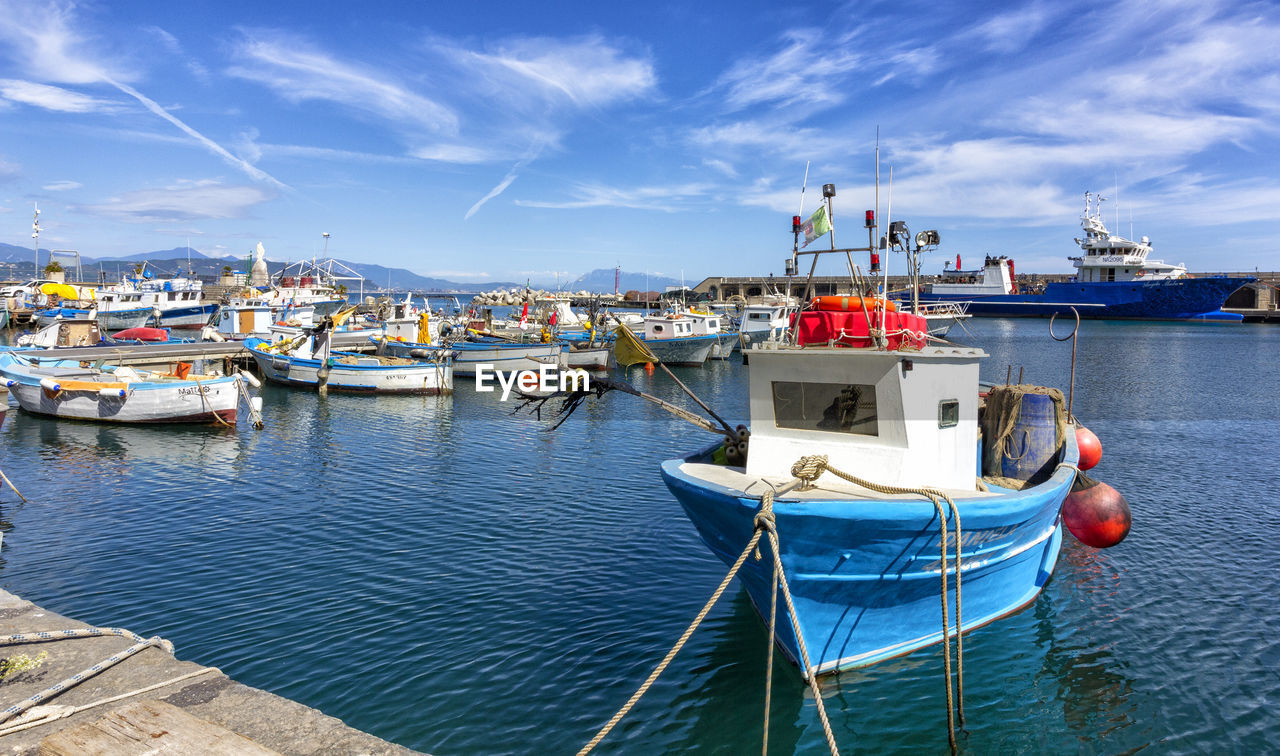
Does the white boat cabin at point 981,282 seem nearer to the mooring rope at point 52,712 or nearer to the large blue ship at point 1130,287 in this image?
the large blue ship at point 1130,287

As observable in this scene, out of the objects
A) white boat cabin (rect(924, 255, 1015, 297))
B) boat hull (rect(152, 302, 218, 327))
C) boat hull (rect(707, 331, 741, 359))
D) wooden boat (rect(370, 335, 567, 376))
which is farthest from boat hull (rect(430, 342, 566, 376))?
white boat cabin (rect(924, 255, 1015, 297))

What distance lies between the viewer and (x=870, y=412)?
922cm

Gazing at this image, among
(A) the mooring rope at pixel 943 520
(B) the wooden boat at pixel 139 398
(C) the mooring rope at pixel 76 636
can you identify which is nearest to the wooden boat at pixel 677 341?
(B) the wooden boat at pixel 139 398

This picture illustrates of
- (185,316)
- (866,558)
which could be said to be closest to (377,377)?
(866,558)

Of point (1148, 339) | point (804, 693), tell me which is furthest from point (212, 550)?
point (1148, 339)

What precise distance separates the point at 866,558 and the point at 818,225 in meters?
4.71

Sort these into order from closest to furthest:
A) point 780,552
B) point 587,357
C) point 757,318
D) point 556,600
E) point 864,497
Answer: point 780,552 → point 864,497 → point 556,600 → point 587,357 → point 757,318

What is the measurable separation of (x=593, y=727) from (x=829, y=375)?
5.10m

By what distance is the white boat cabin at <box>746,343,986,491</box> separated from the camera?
29.6ft

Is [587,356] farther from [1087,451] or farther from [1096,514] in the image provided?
[1096,514]

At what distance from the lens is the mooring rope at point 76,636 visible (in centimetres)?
572

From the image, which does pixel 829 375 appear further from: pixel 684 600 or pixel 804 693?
pixel 684 600

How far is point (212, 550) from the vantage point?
13648 millimetres

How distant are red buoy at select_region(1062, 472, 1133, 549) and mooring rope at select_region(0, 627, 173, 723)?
12.8 m
